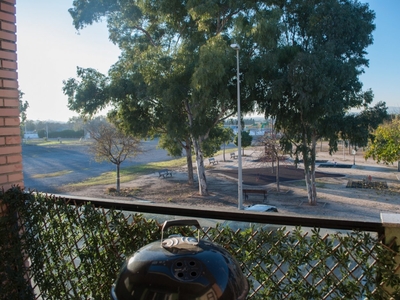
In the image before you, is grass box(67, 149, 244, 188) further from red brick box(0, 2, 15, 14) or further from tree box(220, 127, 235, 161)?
red brick box(0, 2, 15, 14)

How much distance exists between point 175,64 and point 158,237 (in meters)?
14.4

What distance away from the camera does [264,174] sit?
954 inches

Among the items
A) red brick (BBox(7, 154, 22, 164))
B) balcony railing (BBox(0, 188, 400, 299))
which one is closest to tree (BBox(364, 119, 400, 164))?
balcony railing (BBox(0, 188, 400, 299))

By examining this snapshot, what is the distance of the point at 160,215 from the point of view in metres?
1.73

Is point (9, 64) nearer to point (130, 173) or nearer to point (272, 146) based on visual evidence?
point (272, 146)

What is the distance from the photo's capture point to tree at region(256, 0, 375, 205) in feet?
47.2

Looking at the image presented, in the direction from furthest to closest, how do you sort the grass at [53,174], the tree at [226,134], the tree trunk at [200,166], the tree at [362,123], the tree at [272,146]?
the tree at [226,134]
the tree at [272,146]
the grass at [53,174]
the tree trunk at [200,166]
the tree at [362,123]

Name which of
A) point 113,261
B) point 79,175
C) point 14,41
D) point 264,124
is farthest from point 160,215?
point 79,175

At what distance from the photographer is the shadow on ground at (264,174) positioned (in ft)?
72.3

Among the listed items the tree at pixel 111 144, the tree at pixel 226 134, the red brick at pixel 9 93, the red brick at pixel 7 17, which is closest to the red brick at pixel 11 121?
the red brick at pixel 9 93

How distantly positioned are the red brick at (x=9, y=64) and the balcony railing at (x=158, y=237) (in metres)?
0.88

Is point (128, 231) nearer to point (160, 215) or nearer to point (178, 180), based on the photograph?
point (160, 215)

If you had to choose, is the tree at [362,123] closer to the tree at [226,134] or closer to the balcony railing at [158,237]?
the tree at [226,134]

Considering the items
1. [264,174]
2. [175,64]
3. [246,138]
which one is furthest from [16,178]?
[264,174]
